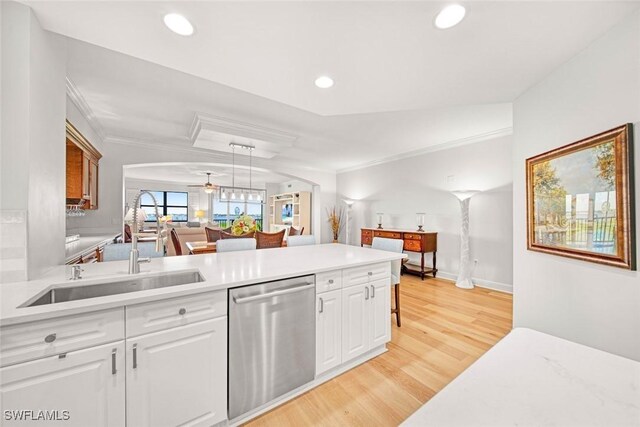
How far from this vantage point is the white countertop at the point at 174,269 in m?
0.99

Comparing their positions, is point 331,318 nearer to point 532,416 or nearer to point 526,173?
point 532,416

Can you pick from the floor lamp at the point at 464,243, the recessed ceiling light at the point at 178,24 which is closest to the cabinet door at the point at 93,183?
the recessed ceiling light at the point at 178,24

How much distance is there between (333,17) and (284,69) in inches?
22.9

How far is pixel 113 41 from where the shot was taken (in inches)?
61.0

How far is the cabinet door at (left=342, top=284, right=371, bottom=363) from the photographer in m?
1.89

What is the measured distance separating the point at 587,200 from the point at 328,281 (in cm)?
177

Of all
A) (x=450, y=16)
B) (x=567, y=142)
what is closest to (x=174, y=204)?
(x=450, y=16)

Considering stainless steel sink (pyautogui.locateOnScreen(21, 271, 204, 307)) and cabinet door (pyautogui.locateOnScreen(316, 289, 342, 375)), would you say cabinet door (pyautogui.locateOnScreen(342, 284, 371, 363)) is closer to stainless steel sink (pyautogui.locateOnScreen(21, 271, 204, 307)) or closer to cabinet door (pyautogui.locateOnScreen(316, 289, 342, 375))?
cabinet door (pyautogui.locateOnScreen(316, 289, 342, 375))

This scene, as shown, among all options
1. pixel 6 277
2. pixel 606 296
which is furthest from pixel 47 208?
pixel 606 296

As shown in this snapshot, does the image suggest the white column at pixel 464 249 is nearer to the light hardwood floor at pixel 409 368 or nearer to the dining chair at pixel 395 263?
the light hardwood floor at pixel 409 368

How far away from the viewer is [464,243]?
13.4 feet

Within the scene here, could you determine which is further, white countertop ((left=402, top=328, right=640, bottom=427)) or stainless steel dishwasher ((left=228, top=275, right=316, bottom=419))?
stainless steel dishwasher ((left=228, top=275, right=316, bottom=419))

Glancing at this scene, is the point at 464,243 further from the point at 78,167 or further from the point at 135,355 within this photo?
the point at 78,167

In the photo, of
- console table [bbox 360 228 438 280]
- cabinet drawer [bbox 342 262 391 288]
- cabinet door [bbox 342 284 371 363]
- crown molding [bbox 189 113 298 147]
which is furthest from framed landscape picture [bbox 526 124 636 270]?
crown molding [bbox 189 113 298 147]
